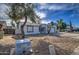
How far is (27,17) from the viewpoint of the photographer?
6.70ft

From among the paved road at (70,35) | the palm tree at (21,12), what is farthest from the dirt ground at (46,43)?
the palm tree at (21,12)

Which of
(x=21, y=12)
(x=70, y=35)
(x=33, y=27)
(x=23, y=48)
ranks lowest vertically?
(x=23, y=48)

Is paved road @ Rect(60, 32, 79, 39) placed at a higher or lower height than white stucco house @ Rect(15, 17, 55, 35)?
lower

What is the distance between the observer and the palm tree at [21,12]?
2.04 meters

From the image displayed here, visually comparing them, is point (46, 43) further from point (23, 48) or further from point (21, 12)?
point (21, 12)

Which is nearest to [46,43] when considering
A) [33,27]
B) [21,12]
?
[33,27]

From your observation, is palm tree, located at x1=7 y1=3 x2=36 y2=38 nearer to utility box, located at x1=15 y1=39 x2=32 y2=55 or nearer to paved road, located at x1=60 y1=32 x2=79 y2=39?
utility box, located at x1=15 y1=39 x2=32 y2=55

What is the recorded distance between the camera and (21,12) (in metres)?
2.05

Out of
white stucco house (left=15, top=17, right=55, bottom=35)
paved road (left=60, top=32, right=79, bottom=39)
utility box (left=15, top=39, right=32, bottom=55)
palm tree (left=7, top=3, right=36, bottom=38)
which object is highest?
palm tree (left=7, top=3, right=36, bottom=38)

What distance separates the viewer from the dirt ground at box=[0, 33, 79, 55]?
2.01 meters

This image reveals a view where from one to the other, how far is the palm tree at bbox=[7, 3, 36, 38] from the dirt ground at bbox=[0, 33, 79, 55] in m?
0.17

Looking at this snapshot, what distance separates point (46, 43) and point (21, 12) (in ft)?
1.60

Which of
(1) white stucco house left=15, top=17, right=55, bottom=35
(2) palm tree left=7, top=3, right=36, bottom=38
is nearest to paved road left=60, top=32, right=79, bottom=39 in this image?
(1) white stucco house left=15, top=17, right=55, bottom=35
